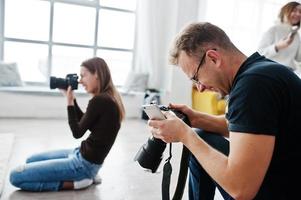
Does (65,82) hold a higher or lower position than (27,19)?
lower

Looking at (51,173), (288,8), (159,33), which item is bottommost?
(51,173)

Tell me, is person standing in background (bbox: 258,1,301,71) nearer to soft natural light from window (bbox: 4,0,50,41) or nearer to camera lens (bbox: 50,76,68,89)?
camera lens (bbox: 50,76,68,89)

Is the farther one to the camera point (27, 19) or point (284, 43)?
point (27, 19)

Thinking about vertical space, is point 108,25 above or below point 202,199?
above

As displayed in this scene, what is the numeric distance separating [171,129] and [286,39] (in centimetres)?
206

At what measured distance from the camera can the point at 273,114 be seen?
853 mm

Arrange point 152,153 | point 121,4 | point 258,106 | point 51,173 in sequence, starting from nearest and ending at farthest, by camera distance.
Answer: point 258,106
point 152,153
point 51,173
point 121,4

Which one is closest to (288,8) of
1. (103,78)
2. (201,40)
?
(103,78)

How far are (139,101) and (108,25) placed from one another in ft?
4.27

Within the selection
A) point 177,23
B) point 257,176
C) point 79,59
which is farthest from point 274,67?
point 79,59

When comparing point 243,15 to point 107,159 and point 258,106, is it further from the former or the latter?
point 258,106

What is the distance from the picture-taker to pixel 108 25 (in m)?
4.83

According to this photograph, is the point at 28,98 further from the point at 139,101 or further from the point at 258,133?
the point at 258,133

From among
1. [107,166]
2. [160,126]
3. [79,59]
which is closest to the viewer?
[160,126]
